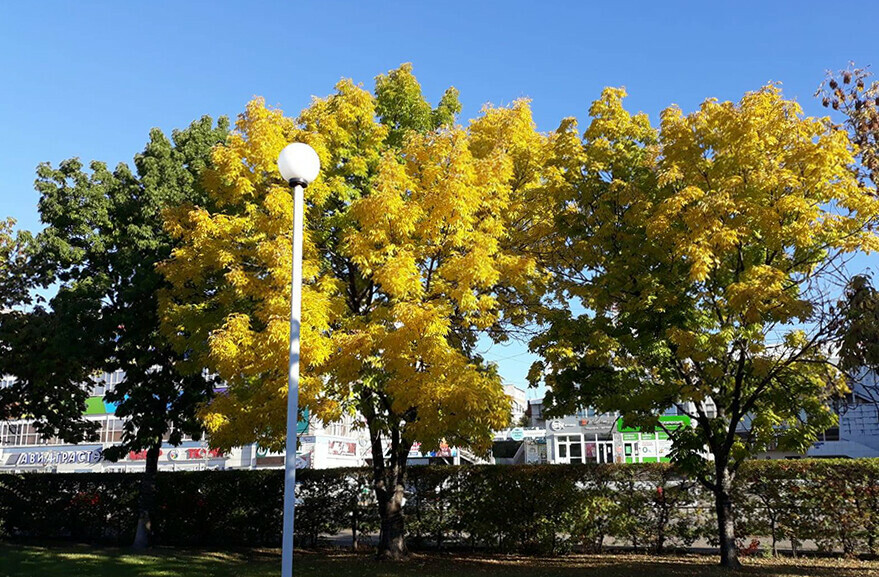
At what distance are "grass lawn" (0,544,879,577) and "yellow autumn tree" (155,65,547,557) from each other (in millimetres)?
1405

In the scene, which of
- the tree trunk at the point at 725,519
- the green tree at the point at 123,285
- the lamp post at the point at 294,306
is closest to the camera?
the lamp post at the point at 294,306

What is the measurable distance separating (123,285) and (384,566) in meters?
9.55

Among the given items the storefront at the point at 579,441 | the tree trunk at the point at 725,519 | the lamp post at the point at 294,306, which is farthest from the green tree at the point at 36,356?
the storefront at the point at 579,441

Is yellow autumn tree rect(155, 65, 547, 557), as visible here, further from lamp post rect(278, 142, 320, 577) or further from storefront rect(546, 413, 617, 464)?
storefront rect(546, 413, 617, 464)

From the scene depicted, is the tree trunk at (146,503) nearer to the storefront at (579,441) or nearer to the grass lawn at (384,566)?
the grass lawn at (384,566)

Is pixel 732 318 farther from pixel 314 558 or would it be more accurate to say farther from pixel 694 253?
pixel 314 558

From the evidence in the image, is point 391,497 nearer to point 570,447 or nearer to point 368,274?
point 368,274

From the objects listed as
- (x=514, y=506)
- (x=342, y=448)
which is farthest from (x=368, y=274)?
(x=342, y=448)

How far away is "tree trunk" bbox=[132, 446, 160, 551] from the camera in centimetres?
1645

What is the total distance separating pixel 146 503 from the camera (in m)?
16.7

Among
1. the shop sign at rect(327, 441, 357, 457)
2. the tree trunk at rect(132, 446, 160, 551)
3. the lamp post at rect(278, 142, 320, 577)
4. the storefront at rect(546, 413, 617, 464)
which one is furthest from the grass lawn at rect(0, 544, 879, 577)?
the shop sign at rect(327, 441, 357, 457)

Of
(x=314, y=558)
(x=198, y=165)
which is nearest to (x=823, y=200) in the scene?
(x=314, y=558)

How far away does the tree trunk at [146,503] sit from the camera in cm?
1645

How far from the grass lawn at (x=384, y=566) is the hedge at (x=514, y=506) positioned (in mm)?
656
